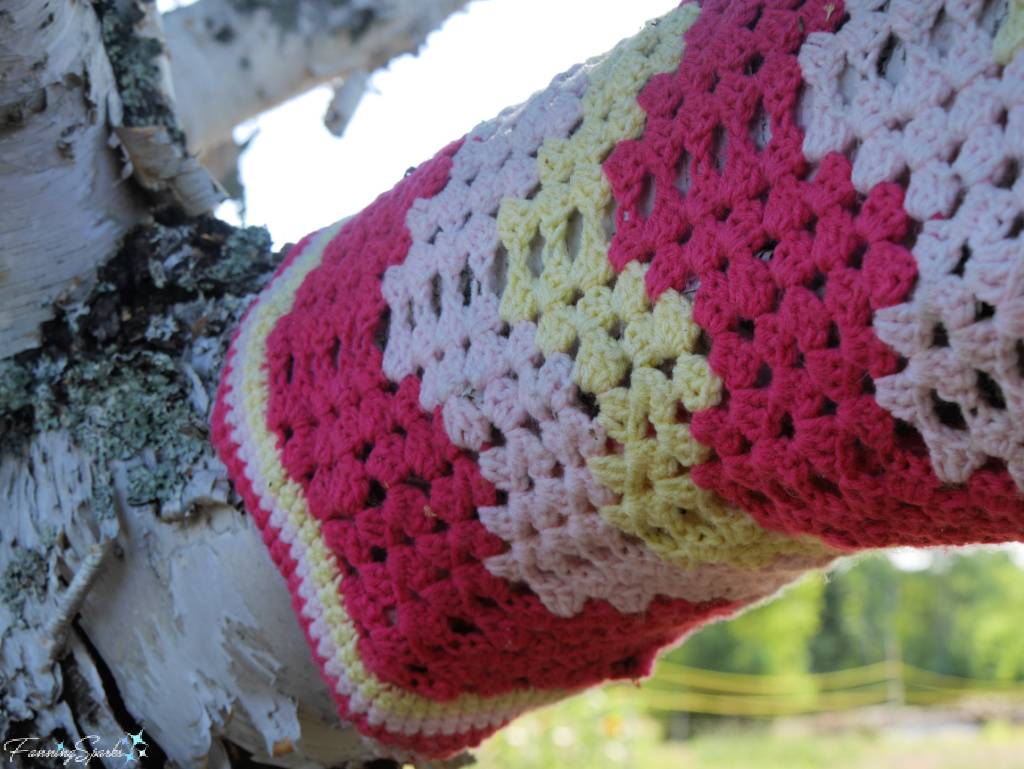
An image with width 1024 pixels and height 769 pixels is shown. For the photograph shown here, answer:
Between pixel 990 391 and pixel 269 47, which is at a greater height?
pixel 269 47

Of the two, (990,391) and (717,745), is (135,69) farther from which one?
(717,745)

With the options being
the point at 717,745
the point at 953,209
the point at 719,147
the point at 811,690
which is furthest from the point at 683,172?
the point at 811,690

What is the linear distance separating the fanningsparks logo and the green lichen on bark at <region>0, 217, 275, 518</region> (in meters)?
0.18

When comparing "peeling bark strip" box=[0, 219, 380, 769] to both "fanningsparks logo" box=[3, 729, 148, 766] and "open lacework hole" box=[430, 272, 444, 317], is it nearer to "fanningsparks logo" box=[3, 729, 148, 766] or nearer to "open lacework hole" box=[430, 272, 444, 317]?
"fanningsparks logo" box=[3, 729, 148, 766]

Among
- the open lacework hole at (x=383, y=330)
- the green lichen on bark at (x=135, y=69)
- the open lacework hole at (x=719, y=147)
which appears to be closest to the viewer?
the open lacework hole at (x=719, y=147)

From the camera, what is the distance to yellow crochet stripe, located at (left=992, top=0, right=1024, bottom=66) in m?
0.31

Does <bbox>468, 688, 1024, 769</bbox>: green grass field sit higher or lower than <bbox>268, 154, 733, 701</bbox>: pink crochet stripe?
lower

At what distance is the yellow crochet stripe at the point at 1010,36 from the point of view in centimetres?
31

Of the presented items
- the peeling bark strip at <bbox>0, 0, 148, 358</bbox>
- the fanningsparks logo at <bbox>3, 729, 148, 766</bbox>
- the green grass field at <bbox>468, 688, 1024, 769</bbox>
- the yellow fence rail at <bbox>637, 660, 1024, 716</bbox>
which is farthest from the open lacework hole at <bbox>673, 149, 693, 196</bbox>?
the yellow fence rail at <bbox>637, 660, 1024, 716</bbox>

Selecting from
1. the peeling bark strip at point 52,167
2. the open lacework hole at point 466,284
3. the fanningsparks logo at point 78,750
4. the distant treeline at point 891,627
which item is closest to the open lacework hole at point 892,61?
the open lacework hole at point 466,284

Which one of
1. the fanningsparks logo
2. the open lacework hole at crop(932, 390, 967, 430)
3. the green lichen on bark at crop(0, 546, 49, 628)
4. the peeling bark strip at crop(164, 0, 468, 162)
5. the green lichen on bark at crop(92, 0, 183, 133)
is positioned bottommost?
the fanningsparks logo

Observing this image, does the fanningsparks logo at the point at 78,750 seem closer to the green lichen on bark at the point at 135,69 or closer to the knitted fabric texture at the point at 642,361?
the knitted fabric texture at the point at 642,361

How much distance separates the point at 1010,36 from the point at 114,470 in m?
0.62

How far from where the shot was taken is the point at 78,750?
61 centimetres
